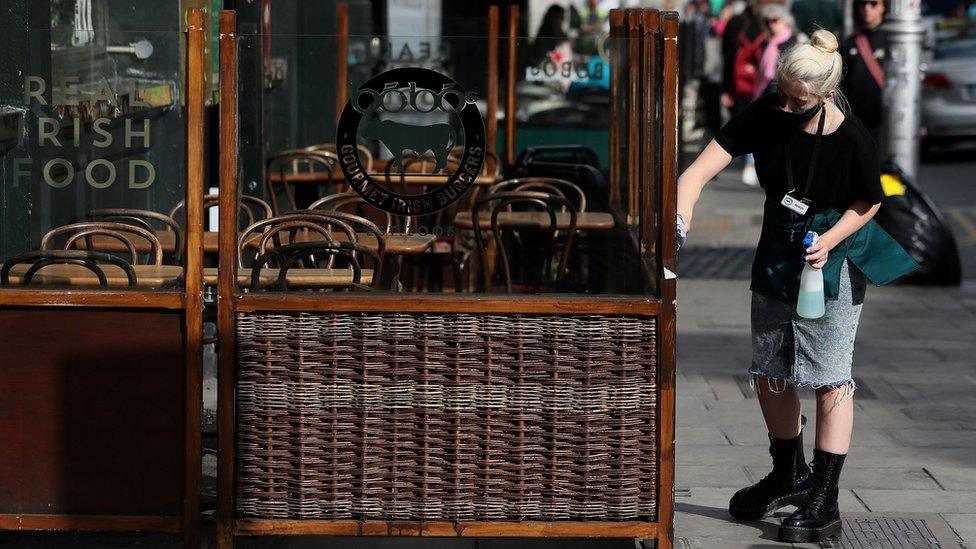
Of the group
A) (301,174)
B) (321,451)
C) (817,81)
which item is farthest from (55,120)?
(301,174)

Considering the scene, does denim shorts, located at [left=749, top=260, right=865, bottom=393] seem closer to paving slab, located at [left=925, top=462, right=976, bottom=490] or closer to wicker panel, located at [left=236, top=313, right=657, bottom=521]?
wicker panel, located at [left=236, top=313, right=657, bottom=521]

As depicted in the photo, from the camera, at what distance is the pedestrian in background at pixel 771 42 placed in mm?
14852

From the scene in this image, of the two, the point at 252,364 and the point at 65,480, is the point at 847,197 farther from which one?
the point at 65,480

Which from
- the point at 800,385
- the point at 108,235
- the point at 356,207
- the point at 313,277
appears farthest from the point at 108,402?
the point at 800,385

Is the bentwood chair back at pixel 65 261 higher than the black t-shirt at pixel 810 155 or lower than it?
lower

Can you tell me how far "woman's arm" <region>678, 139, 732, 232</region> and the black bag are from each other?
482cm

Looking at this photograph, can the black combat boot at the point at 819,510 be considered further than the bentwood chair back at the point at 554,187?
No

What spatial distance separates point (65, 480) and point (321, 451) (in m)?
0.77

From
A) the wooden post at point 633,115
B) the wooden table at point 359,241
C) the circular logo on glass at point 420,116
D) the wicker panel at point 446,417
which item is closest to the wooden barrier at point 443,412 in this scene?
the wicker panel at point 446,417

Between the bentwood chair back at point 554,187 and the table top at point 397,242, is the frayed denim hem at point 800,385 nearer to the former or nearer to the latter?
the table top at point 397,242

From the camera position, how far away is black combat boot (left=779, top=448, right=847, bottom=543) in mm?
4859

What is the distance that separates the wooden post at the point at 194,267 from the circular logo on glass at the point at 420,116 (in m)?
0.45

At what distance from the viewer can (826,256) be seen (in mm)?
4703

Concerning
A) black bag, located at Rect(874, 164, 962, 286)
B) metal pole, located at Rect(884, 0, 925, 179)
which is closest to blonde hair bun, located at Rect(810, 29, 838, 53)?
black bag, located at Rect(874, 164, 962, 286)
